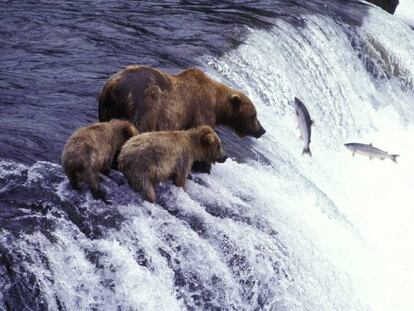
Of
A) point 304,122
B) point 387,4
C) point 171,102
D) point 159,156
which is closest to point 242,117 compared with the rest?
point 171,102

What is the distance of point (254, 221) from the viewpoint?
218 inches

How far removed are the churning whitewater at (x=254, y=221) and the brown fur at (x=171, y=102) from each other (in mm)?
384

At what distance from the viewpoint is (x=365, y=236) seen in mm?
7555

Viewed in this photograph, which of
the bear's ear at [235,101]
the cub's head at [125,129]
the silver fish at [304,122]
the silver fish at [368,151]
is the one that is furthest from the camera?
the silver fish at [368,151]

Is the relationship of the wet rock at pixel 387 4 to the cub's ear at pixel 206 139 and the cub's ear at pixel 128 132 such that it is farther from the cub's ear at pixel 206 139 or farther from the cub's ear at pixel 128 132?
the cub's ear at pixel 128 132

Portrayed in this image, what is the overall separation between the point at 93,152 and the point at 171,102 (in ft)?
3.30

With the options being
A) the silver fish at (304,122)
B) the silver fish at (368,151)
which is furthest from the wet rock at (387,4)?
the silver fish at (304,122)

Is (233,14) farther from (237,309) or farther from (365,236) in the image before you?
(237,309)

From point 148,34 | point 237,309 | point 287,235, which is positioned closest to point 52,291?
point 237,309

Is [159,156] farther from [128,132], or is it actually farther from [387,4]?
[387,4]

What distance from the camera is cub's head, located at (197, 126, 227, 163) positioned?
554 cm

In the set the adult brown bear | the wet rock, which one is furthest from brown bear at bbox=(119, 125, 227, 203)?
the wet rock

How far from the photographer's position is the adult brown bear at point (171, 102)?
552cm

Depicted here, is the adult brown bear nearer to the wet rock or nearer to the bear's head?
the bear's head
